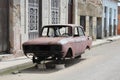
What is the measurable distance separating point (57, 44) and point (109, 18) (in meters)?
29.6

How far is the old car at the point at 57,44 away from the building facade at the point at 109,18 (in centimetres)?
2174

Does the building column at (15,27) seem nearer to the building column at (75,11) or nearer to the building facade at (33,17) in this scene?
the building facade at (33,17)

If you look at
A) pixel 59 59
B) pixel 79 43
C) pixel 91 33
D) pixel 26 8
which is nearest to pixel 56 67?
pixel 59 59

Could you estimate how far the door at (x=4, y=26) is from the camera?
59.2 ft

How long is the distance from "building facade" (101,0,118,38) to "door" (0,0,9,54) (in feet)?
68.0

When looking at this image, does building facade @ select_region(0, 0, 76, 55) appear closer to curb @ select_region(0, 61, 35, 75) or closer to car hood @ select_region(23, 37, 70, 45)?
curb @ select_region(0, 61, 35, 75)

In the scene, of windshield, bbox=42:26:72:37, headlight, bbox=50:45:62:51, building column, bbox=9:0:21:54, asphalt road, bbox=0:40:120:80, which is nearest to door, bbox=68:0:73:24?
building column, bbox=9:0:21:54

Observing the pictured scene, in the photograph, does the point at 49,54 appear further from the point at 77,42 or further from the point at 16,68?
the point at 77,42

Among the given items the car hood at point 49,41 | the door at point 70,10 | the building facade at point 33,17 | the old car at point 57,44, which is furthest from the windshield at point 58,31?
the door at point 70,10

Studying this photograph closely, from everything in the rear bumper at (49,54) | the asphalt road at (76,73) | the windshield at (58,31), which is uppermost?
the windshield at (58,31)

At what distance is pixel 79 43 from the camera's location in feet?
54.5

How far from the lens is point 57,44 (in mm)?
14414

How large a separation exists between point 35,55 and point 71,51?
5.06 feet

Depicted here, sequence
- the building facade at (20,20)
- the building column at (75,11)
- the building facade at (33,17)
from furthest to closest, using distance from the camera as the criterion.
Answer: the building column at (75,11) < the building facade at (33,17) < the building facade at (20,20)
